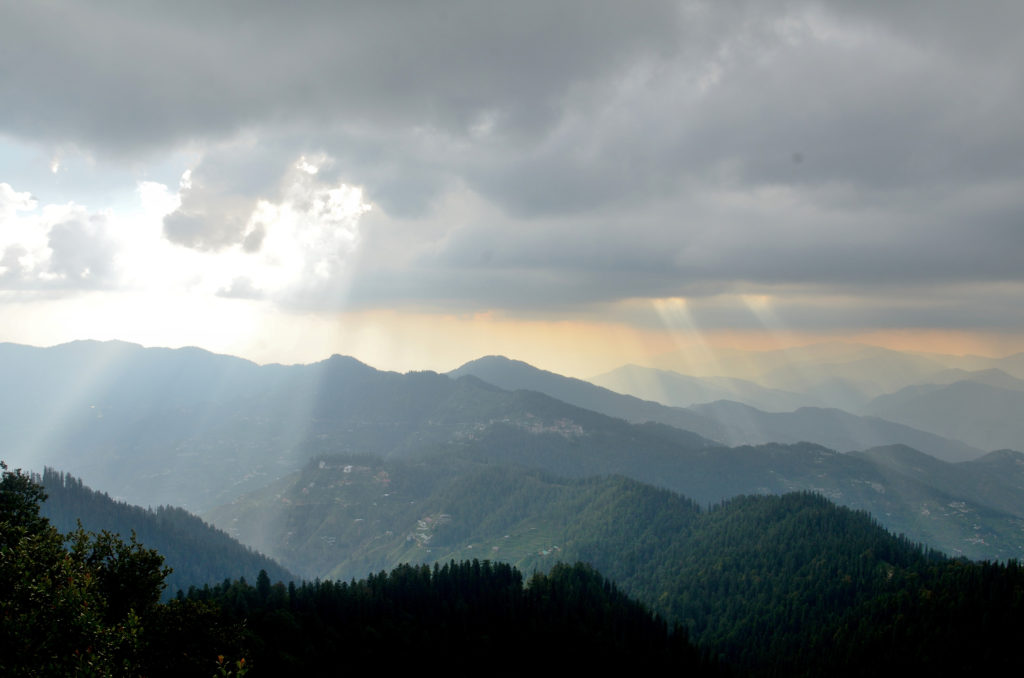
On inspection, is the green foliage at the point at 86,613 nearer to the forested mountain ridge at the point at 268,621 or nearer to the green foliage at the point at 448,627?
the forested mountain ridge at the point at 268,621

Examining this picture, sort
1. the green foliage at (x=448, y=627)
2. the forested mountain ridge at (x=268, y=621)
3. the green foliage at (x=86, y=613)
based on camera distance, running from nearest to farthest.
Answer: the green foliage at (x=86, y=613) < the forested mountain ridge at (x=268, y=621) < the green foliage at (x=448, y=627)

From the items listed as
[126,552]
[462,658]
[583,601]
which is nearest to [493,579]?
[583,601]

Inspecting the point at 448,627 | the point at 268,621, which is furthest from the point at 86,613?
the point at 448,627

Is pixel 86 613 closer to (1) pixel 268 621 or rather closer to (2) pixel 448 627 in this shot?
(1) pixel 268 621

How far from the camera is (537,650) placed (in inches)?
5920

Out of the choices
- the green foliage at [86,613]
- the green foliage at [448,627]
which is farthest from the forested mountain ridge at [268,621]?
the green foliage at [448,627]

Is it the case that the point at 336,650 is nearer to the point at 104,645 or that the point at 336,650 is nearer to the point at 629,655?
the point at 629,655

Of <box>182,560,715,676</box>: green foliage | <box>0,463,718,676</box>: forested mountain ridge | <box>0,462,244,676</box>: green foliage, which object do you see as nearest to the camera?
<box>0,462,244,676</box>: green foliage

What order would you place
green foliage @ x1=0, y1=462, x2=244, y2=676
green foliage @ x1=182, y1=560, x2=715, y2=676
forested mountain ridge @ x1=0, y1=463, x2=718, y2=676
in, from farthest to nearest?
green foliage @ x1=182, y1=560, x2=715, y2=676 → forested mountain ridge @ x1=0, y1=463, x2=718, y2=676 → green foliage @ x1=0, y1=462, x2=244, y2=676

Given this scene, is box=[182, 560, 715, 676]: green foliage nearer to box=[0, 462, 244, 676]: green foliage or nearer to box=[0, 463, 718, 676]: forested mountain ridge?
box=[0, 463, 718, 676]: forested mountain ridge

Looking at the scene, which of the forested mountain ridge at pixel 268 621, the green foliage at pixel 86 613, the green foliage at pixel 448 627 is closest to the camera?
the green foliage at pixel 86 613

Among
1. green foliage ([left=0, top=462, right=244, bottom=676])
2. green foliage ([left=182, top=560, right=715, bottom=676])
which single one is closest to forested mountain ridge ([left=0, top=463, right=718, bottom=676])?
green foliage ([left=0, top=462, right=244, bottom=676])

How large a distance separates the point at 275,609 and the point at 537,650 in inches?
2656

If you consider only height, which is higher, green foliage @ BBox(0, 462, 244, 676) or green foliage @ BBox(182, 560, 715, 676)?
green foliage @ BBox(0, 462, 244, 676)
